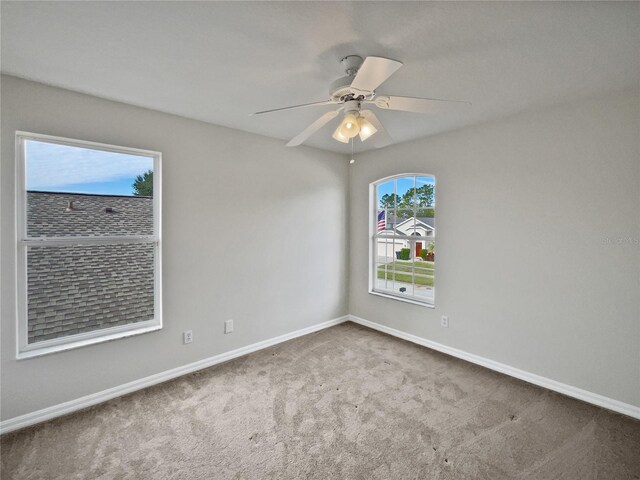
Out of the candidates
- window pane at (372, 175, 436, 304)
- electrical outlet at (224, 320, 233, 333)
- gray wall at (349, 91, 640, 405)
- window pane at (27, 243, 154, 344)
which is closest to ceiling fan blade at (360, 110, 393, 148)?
gray wall at (349, 91, 640, 405)

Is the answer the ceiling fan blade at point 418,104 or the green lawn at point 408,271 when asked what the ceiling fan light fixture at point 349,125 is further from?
the green lawn at point 408,271

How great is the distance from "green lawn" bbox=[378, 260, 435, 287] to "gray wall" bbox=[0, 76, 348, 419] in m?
0.64

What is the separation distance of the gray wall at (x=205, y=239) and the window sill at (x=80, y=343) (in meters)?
0.05

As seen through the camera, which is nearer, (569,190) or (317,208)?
(569,190)

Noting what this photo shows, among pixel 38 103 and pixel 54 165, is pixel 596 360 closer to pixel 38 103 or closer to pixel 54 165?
pixel 54 165

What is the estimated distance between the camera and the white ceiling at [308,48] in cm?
145

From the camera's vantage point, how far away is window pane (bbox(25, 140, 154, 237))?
221 cm

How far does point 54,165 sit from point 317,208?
258 centimetres

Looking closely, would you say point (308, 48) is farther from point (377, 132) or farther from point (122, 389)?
point (122, 389)

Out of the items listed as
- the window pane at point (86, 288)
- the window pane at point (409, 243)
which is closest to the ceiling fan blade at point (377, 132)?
the window pane at point (409, 243)

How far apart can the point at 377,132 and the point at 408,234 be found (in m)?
1.94

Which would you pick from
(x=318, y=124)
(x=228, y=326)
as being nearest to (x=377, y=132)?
(x=318, y=124)

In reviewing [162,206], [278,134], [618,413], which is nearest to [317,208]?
[278,134]

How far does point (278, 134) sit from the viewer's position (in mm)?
3340
